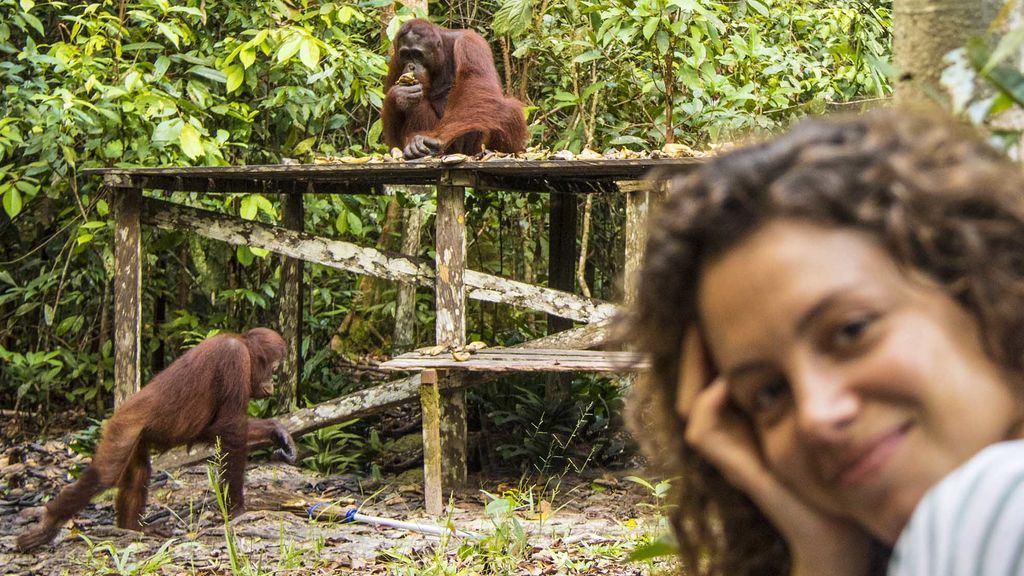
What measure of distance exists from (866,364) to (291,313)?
6938mm

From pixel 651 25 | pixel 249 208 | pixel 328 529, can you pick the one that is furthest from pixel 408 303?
pixel 328 529

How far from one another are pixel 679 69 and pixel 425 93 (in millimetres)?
1778

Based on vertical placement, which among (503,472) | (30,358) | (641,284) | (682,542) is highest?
(641,284)

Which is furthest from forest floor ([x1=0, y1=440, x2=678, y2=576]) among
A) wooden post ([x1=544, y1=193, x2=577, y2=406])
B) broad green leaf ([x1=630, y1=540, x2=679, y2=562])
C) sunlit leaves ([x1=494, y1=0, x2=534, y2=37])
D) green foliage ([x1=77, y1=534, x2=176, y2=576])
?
sunlit leaves ([x1=494, y1=0, x2=534, y2=37])

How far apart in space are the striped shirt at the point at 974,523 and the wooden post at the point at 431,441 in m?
4.94

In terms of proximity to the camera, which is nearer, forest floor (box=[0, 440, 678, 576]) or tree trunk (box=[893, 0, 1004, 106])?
tree trunk (box=[893, 0, 1004, 106])

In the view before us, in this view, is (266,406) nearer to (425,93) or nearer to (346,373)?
(346,373)

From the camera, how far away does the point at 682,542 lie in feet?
3.97

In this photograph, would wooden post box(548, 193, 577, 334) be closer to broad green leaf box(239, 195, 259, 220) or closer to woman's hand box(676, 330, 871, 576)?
broad green leaf box(239, 195, 259, 220)

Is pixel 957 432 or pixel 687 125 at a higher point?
pixel 687 125

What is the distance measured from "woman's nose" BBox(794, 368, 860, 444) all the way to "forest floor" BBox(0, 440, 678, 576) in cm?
235

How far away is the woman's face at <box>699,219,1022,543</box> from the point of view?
32.8 inches

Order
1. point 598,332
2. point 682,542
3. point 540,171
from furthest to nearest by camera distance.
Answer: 1. point 598,332
2. point 540,171
3. point 682,542

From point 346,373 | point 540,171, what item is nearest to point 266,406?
point 346,373
